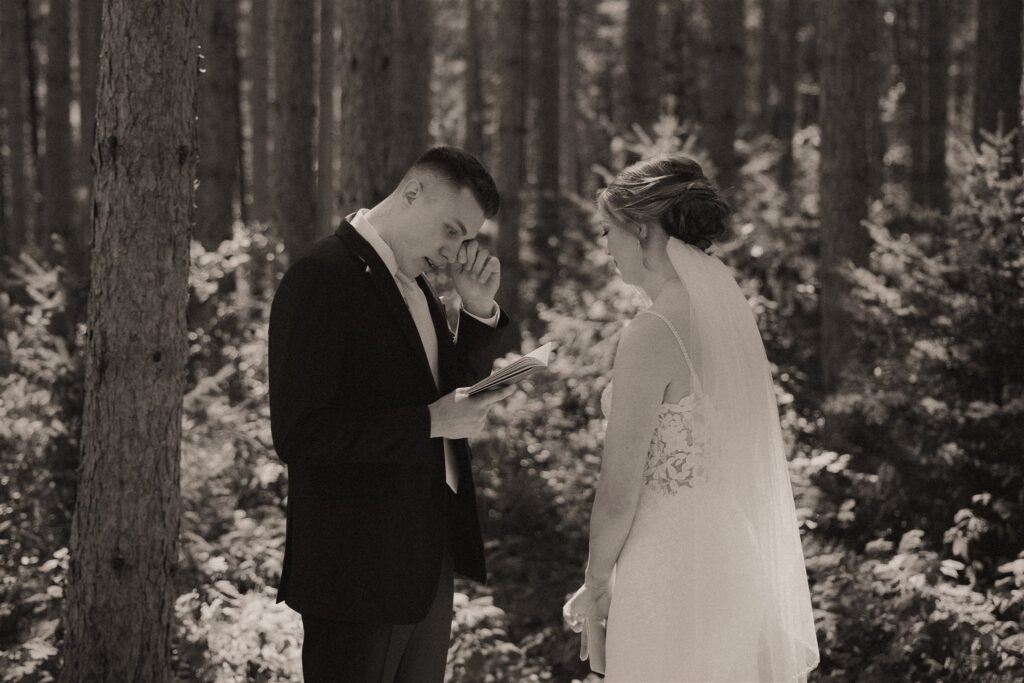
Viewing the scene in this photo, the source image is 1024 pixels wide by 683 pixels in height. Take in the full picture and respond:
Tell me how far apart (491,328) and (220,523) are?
3.90 m

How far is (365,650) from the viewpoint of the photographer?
307cm

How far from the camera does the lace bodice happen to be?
10.4 feet

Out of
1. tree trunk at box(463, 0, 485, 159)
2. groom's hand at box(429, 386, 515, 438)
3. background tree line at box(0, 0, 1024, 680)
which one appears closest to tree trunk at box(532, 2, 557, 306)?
background tree line at box(0, 0, 1024, 680)

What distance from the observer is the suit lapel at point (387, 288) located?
10.2ft

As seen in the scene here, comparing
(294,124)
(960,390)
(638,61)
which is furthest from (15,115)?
(960,390)

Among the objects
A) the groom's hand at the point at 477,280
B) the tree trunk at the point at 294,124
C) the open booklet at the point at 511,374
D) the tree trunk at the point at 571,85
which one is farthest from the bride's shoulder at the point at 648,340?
the tree trunk at the point at 571,85

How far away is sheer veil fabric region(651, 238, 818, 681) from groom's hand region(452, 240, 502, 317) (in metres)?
0.63

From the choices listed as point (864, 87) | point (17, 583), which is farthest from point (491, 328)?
point (864, 87)

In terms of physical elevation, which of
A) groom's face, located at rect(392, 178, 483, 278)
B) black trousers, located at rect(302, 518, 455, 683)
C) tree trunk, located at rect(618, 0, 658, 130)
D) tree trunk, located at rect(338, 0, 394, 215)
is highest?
tree trunk, located at rect(618, 0, 658, 130)

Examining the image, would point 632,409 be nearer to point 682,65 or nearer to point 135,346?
point 135,346

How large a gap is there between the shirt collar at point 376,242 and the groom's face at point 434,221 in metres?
0.06

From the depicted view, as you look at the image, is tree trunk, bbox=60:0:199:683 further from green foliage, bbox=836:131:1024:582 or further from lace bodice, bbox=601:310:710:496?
green foliage, bbox=836:131:1024:582

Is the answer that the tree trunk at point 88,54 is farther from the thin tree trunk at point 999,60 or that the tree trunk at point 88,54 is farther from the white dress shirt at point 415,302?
the white dress shirt at point 415,302

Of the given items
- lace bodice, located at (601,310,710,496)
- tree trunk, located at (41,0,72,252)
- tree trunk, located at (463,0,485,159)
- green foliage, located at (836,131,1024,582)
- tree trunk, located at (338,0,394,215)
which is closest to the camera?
lace bodice, located at (601,310,710,496)
